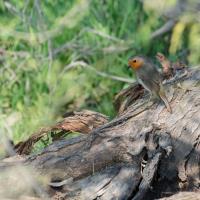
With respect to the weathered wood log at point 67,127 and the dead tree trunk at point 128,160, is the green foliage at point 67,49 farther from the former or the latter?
the dead tree trunk at point 128,160

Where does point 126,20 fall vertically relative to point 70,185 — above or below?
above

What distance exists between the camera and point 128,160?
8.43 feet

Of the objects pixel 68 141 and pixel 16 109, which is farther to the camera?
pixel 16 109

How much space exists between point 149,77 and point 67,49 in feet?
8.55

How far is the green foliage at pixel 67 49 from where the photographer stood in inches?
204

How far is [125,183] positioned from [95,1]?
3179mm

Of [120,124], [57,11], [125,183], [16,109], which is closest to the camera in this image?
[125,183]

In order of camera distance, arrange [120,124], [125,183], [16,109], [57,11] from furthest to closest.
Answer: [57,11], [16,109], [120,124], [125,183]

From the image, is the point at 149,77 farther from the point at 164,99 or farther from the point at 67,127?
the point at 67,127

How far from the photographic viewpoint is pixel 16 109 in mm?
5125

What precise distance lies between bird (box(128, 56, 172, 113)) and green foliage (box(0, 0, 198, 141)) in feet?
6.13

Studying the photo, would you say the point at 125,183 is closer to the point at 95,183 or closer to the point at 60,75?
the point at 95,183

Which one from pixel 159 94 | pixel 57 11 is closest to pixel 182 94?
pixel 159 94

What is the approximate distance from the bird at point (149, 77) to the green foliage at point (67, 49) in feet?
6.13
